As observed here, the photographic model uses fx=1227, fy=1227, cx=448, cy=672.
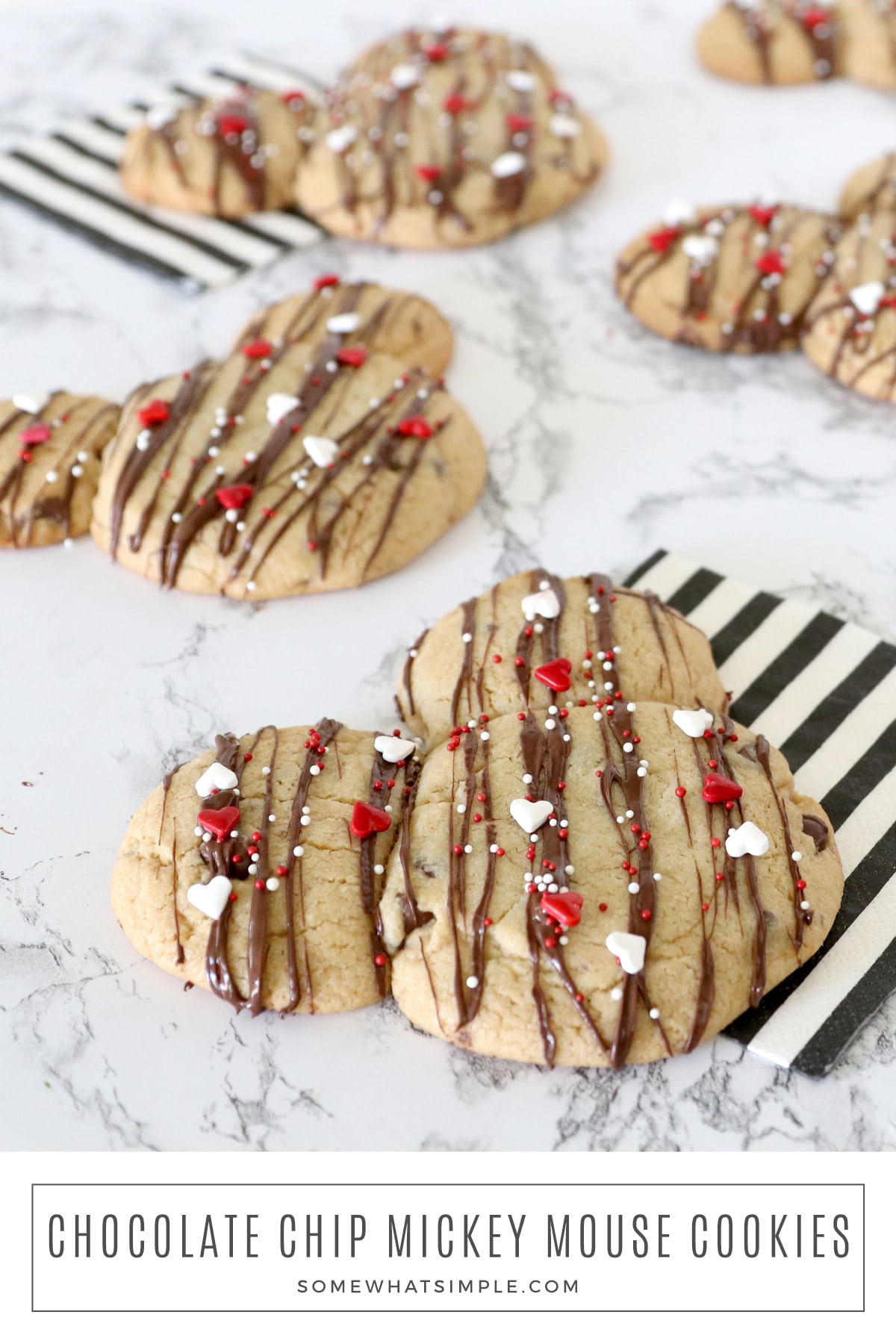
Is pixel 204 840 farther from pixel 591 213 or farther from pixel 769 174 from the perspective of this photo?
pixel 769 174

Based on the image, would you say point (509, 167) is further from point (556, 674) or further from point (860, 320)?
point (556, 674)

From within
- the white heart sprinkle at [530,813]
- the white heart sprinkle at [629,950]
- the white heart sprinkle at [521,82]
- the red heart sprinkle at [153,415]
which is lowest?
the white heart sprinkle at [629,950]

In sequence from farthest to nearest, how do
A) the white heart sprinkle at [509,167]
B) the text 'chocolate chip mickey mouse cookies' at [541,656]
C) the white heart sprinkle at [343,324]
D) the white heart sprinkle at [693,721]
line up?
the white heart sprinkle at [509,167], the white heart sprinkle at [343,324], the text 'chocolate chip mickey mouse cookies' at [541,656], the white heart sprinkle at [693,721]

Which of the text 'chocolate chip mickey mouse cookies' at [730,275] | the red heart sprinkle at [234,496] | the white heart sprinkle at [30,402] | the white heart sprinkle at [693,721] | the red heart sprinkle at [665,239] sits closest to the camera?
the white heart sprinkle at [693,721]

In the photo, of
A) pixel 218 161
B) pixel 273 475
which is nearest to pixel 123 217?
pixel 218 161

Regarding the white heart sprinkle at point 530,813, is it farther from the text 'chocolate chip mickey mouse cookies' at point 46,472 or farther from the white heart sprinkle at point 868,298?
the white heart sprinkle at point 868,298

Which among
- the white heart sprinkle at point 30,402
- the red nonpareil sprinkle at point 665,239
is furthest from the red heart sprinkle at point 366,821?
the red nonpareil sprinkle at point 665,239
